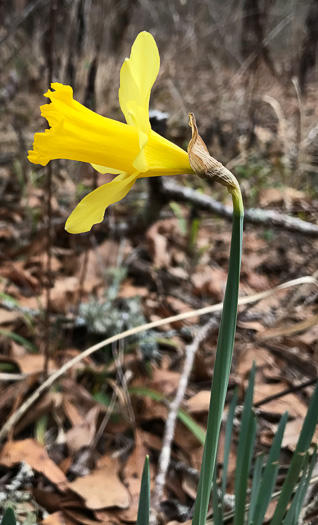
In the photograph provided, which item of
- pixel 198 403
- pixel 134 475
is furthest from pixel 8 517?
pixel 198 403

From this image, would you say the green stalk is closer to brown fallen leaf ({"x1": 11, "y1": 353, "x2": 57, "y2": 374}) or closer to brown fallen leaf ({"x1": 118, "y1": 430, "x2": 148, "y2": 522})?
brown fallen leaf ({"x1": 118, "y1": 430, "x2": 148, "y2": 522})

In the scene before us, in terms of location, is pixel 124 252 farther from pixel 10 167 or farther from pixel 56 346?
pixel 10 167

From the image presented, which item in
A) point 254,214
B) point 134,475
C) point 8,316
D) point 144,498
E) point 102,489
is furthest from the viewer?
point 254,214

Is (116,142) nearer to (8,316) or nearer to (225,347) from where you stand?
(225,347)

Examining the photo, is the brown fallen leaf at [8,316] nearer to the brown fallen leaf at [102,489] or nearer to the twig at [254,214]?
the brown fallen leaf at [102,489]

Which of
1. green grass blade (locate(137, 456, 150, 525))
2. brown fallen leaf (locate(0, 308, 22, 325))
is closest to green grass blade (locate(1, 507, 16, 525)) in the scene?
green grass blade (locate(137, 456, 150, 525))

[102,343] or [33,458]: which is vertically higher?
[102,343]
